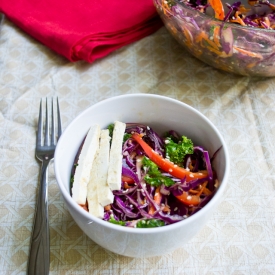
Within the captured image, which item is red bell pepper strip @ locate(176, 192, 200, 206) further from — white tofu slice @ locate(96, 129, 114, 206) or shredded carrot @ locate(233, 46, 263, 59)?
shredded carrot @ locate(233, 46, 263, 59)

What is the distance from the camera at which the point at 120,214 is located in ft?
2.54

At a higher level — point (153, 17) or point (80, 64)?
point (153, 17)

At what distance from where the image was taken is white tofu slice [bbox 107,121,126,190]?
77cm

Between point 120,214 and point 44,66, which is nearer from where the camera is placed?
point 120,214

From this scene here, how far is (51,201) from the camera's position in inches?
36.7

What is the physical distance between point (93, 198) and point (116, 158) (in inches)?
4.1

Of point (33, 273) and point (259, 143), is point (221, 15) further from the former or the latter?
point (33, 273)

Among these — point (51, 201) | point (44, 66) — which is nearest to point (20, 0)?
point (44, 66)

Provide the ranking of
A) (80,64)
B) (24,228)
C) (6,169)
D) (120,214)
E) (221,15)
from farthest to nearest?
1. (80,64)
2. (221,15)
3. (6,169)
4. (24,228)
5. (120,214)

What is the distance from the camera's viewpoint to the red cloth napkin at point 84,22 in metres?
1.28

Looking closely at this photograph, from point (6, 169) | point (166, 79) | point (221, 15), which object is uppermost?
point (221, 15)

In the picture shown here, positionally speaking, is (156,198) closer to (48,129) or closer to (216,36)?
(48,129)

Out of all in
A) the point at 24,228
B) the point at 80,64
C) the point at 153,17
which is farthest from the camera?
the point at 153,17

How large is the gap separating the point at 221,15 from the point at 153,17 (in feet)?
1.03
